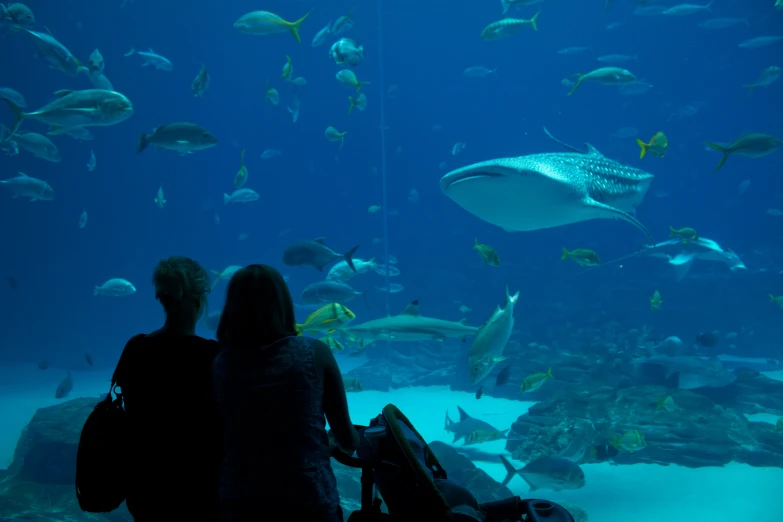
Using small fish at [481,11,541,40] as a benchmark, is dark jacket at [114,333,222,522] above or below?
below

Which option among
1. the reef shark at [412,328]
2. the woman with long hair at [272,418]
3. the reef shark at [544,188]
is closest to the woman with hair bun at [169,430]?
the woman with long hair at [272,418]

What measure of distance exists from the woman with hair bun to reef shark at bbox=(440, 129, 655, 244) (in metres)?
2.67

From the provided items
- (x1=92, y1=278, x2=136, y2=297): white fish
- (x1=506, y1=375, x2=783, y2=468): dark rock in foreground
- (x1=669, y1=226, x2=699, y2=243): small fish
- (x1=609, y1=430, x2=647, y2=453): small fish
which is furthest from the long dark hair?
(x1=92, y1=278, x2=136, y2=297): white fish

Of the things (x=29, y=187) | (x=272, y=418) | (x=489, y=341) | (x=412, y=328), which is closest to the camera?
(x=272, y=418)

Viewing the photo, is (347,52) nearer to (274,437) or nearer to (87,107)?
(87,107)

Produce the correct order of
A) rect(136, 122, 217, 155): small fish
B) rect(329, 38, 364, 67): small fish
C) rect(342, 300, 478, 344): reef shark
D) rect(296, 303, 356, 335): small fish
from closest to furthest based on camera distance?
rect(342, 300, 478, 344): reef shark
rect(296, 303, 356, 335): small fish
rect(136, 122, 217, 155): small fish
rect(329, 38, 364, 67): small fish

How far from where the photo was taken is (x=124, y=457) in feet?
5.19

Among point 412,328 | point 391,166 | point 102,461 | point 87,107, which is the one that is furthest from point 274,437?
point 391,166

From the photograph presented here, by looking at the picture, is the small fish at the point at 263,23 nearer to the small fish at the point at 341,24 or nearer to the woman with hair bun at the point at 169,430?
the small fish at the point at 341,24

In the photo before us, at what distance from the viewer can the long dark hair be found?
1.55m

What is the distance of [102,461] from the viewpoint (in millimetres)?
1557

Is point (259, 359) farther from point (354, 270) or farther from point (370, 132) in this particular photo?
point (370, 132)

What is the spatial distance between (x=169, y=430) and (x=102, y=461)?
Answer: 0.78ft

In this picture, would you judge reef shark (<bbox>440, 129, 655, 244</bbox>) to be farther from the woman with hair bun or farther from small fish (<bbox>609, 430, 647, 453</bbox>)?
small fish (<bbox>609, 430, 647, 453</bbox>)
